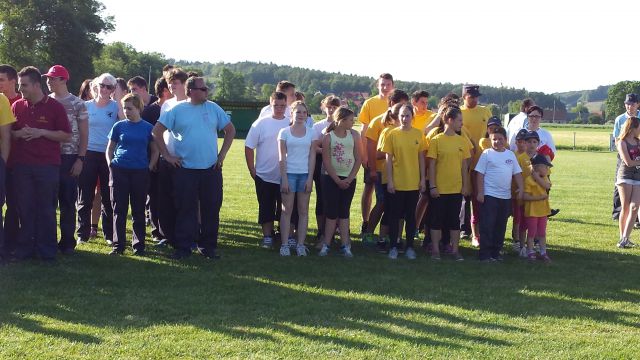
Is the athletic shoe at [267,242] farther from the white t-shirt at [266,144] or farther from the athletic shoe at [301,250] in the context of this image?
the white t-shirt at [266,144]

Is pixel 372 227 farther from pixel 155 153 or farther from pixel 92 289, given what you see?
pixel 92 289

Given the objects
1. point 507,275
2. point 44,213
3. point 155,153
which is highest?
point 155,153

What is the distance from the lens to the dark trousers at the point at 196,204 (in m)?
8.12

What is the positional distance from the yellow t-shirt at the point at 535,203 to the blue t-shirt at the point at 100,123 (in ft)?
17.1

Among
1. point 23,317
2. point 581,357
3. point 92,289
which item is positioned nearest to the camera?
point 581,357

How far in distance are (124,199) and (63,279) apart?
1.49 meters

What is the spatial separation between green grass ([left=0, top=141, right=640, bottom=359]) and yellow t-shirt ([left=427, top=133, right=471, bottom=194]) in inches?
36.5

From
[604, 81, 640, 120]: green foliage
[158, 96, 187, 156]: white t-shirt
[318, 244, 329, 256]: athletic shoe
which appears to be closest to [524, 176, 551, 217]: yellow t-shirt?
Answer: [318, 244, 329, 256]: athletic shoe

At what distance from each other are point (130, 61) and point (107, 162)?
365 feet

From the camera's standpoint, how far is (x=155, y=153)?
8.48m

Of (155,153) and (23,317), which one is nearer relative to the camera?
(23,317)

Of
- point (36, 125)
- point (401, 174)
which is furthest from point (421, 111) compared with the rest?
point (36, 125)

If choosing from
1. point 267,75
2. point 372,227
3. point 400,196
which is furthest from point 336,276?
point 267,75

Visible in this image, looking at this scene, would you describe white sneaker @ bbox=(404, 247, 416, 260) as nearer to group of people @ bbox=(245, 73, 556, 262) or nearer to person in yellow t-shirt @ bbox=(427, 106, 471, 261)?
group of people @ bbox=(245, 73, 556, 262)
